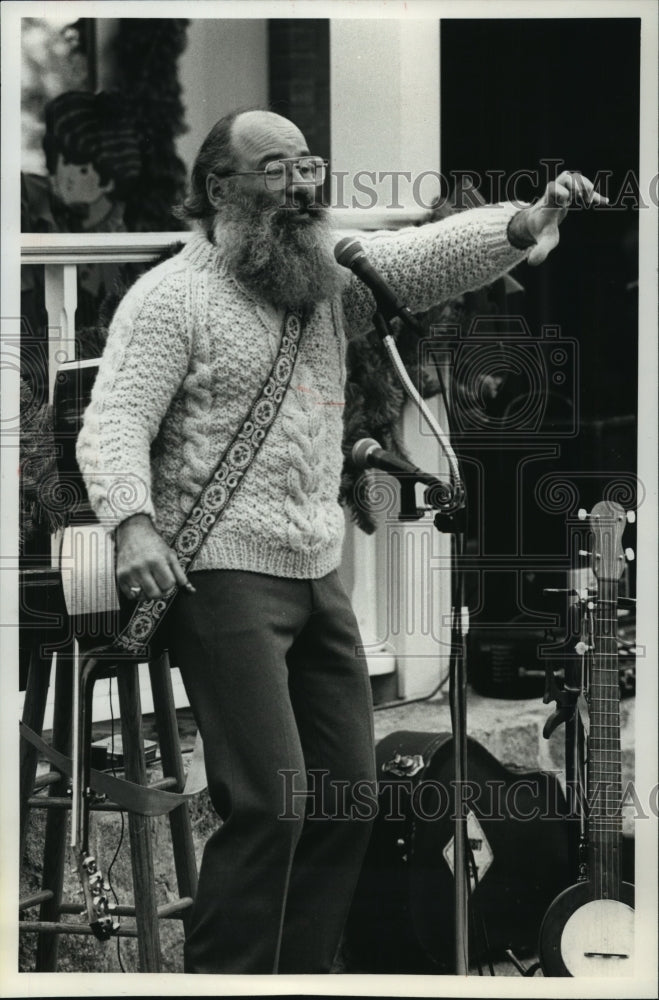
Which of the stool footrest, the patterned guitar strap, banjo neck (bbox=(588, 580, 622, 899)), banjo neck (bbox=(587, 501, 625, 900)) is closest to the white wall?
the patterned guitar strap

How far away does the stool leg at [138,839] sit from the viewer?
→ 326cm

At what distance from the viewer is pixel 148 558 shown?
3.14 meters

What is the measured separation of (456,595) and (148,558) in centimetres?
82

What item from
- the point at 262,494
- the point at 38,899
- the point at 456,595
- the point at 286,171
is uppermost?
the point at 286,171

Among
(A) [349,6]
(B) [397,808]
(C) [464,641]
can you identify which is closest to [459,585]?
(C) [464,641]

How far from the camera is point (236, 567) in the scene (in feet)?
10.3

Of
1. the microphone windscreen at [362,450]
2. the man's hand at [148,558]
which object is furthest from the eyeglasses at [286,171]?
the man's hand at [148,558]

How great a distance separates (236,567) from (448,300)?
0.89 m

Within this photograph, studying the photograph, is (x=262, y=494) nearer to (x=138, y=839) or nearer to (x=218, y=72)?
(x=138, y=839)

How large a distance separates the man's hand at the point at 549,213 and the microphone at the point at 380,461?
0.62m

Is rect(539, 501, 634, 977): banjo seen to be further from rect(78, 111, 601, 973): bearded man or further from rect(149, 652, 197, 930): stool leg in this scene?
rect(149, 652, 197, 930): stool leg

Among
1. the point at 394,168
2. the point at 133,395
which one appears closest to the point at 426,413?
the point at 394,168

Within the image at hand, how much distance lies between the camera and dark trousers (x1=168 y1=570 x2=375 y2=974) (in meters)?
3.14

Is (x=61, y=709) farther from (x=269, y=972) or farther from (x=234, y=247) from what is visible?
(x=234, y=247)
